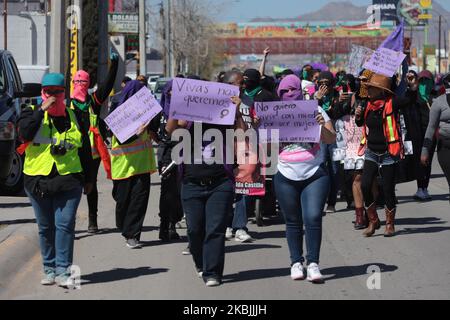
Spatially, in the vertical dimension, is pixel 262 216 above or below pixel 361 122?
below

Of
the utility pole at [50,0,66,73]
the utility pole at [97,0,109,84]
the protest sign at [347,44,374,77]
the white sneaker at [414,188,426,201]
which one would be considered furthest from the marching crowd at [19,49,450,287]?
the utility pole at [97,0,109,84]

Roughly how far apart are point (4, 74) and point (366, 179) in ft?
21.8

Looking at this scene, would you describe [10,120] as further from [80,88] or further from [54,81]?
[54,81]

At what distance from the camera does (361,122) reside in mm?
11648

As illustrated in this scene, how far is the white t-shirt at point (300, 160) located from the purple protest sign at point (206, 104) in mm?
660

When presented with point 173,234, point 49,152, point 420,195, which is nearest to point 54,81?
point 49,152

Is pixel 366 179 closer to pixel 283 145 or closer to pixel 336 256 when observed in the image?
pixel 336 256

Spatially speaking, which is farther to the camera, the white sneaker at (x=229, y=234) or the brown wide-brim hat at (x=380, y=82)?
the white sneaker at (x=229, y=234)

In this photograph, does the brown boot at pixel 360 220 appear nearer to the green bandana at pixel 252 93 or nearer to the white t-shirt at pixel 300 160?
the green bandana at pixel 252 93

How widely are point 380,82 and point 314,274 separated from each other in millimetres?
A: 3576

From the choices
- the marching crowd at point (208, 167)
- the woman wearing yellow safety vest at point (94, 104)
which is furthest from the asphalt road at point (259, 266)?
the woman wearing yellow safety vest at point (94, 104)

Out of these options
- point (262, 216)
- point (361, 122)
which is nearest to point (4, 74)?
point (262, 216)

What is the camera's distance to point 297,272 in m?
8.88

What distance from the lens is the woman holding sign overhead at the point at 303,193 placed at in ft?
28.9
